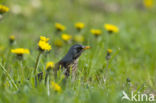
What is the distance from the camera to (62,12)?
9.52 meters

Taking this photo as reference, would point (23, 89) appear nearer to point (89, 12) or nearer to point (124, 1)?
point (89, 12)

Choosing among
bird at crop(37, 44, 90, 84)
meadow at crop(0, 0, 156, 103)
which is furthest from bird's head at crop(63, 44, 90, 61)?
meadow at crop(0, 0, 156, 103)

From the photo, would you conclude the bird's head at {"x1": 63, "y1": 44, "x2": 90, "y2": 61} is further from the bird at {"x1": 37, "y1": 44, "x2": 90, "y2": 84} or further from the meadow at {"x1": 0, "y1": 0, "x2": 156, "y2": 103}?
the meadow at {"x1": 0, "y1": 0, "x2": 156, "y2": 103}

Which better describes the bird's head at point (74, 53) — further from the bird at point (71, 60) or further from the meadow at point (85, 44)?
the meadow at point (85, 44)

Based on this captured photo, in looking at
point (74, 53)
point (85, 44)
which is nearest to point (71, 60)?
point (74, 53)

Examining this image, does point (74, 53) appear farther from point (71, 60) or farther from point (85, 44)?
point (85, 44)

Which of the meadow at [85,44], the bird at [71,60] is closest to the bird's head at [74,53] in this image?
the bird at [71,60]

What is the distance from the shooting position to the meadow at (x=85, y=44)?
2855 mm

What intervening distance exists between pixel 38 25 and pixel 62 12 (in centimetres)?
133

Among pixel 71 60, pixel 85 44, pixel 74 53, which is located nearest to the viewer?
pixel 71 60

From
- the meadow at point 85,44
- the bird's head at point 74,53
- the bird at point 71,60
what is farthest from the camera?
the bird's head at point 74,53

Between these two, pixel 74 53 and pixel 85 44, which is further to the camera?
pixel 85 44

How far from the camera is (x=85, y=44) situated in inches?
249

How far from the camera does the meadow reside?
2.86m
